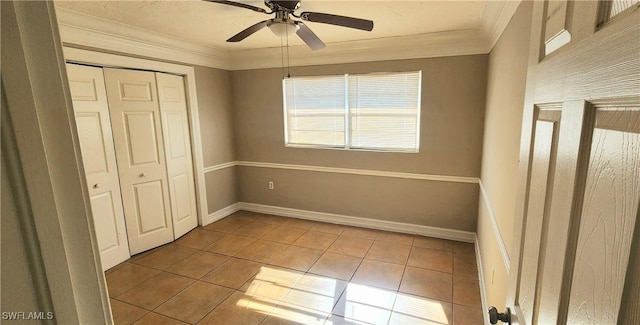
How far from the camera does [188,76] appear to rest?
3602 mm

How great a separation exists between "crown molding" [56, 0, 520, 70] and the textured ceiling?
0.10m

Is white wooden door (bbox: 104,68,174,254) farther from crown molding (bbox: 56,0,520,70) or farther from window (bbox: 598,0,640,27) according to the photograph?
window (bbox: 598,0,640,27)

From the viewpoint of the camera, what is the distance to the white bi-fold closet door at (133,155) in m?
2.71

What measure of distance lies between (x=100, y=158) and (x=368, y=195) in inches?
120

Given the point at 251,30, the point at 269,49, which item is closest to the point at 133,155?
the point at 251,30

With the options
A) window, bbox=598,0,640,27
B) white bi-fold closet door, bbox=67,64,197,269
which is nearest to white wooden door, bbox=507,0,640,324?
window, bbox=598,0,640,27

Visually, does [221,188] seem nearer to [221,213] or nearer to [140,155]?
[221,213]

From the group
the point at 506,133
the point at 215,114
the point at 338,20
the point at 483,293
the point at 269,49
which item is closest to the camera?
the point at 506,133

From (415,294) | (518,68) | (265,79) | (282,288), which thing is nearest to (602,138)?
(518,68)

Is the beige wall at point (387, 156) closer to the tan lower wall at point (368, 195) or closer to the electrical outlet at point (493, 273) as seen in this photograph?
the tan lower wall at point (368, 195)

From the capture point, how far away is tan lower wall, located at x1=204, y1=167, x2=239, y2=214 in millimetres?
4117

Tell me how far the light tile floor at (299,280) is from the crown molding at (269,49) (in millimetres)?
2199

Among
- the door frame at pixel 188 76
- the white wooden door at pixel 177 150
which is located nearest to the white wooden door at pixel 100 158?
the door frame at pixel 188 76

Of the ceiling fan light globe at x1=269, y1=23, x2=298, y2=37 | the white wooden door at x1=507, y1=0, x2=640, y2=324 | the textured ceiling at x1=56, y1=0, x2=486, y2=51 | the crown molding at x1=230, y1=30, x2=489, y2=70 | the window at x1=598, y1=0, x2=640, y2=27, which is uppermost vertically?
the textured ceiling at x1=56, y1=0, x2=486, y2=51
